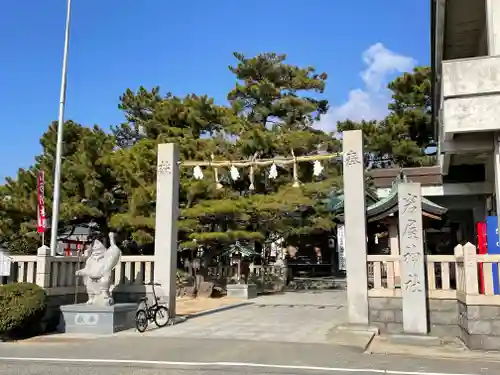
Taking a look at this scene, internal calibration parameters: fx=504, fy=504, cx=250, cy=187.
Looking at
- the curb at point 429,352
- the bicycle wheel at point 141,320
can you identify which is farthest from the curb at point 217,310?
the curb at point 429,352

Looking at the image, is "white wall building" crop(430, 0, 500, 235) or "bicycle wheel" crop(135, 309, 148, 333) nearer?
"white wall building" crop(430, 0, 500, 235)

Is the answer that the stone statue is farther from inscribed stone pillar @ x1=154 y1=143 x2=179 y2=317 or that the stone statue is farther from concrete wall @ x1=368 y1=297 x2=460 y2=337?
concrete wall @ x1=368 y1=297 x2=460 y2=337

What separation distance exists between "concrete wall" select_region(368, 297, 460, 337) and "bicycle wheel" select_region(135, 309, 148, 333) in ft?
17.0

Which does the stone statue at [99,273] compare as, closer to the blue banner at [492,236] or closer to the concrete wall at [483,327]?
the concrete wall at [483,327]

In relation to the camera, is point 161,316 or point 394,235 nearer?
point 161,316

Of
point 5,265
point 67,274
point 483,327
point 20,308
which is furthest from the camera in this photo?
point 67,274

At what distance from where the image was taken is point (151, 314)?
1222cm

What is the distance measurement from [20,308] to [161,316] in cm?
352

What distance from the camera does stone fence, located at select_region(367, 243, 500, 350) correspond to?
9.26 m

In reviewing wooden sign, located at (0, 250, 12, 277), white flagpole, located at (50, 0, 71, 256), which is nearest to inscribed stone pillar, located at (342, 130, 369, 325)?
wooden sign, located at (0, 250, 12, 277)

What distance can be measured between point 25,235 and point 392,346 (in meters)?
18.9

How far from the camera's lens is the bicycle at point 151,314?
37.4 ft

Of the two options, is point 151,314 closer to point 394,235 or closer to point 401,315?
point 401,315

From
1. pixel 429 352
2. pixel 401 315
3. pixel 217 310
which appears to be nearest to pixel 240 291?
pixel 217 310
